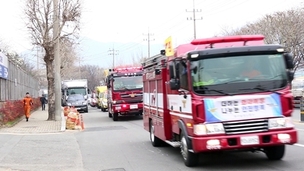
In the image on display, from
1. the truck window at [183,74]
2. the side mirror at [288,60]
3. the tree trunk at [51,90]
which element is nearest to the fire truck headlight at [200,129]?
the truck window at [183,74]

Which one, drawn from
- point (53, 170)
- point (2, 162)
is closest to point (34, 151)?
point (2, 162)

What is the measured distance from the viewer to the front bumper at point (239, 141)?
928cm

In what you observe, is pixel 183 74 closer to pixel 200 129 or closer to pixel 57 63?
pixel 200 129

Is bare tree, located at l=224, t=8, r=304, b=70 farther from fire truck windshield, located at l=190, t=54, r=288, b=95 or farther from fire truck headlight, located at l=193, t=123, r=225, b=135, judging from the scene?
fire truck headlight, located at l=193, t=123, r=225, b=135

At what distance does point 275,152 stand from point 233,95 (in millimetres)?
2082

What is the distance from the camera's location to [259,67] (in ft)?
31.9

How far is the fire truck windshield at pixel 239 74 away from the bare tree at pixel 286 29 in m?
40.1

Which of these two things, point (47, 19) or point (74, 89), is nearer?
point (47, 19)

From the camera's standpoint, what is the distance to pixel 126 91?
90.8ft

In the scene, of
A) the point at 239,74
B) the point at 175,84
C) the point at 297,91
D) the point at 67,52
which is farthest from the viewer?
the point at 67,52

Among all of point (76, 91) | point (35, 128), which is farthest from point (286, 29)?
point (35, 128)

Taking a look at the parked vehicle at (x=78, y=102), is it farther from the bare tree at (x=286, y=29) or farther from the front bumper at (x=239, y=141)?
the front bumper at (x=239, y=141)

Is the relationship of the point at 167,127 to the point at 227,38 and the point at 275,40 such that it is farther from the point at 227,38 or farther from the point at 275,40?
the point at 275,40

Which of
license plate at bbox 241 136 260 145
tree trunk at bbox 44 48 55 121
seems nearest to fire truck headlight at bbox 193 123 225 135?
license plate at bbox 241 136 260 145
